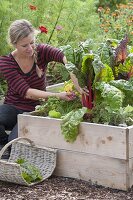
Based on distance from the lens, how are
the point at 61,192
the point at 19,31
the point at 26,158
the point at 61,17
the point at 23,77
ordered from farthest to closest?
the point at 61,17, the point at 23,77, the point at 19,31, the point at 26,158, the point at 61,192

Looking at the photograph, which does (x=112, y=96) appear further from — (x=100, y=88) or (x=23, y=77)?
(x=23, y=77)

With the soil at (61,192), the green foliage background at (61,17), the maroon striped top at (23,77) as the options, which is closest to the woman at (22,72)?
the maroon striped top at (23,77)

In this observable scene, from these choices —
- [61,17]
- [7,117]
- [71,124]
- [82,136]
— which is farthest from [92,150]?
[61,17]

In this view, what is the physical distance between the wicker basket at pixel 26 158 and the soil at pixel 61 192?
2.8 inches

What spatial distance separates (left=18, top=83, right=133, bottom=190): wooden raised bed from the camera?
4.19 metres

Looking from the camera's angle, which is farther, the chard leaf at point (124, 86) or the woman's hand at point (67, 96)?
the woman's hand at point (67, 96)

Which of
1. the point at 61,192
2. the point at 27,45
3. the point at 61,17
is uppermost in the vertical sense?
the point at 61,17

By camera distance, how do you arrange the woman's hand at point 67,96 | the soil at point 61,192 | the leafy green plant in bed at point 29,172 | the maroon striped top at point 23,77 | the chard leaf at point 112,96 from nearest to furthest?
the soil at point 61,192 < the chard leaf at point 112,96 < the leafy green plant in bed at point 29,172 < the woman's hand at point 67,96 < the maroon striped top at point 23,77

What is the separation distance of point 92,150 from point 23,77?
1.09 meters

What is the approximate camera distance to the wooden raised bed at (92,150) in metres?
4.19

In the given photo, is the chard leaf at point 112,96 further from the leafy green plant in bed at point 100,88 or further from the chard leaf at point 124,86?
the chard leaf at point 124,86

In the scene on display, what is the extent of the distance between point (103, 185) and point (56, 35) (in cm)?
301

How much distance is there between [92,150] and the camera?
4.33 meters

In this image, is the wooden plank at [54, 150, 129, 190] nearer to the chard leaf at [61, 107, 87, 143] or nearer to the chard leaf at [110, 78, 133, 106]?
the chard leaf at [61, 107, 87, 143]
